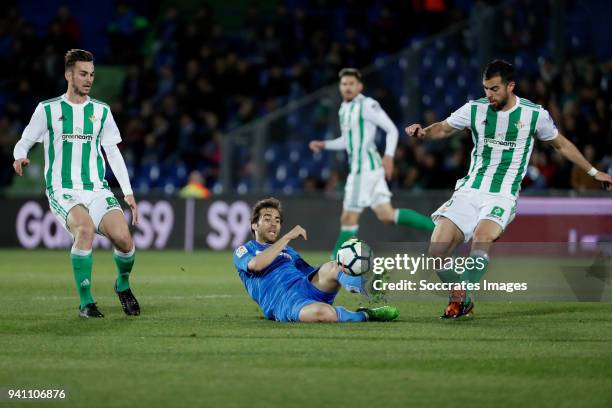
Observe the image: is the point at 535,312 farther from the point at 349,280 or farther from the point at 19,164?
the point at 19,164

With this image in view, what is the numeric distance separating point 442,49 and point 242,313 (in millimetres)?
10143

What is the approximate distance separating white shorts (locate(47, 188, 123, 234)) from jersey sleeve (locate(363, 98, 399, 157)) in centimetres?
543

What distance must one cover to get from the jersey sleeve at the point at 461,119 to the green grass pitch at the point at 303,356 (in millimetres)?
1473

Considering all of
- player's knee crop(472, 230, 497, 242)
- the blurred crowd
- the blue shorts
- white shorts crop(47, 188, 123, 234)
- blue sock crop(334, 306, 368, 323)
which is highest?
the blurred crowd

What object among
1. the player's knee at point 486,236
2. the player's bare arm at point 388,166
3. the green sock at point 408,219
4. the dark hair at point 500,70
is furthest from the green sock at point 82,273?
the green sock at point 408,219

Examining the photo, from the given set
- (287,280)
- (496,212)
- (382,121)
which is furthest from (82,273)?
(382,121)

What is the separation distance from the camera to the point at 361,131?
572 inches

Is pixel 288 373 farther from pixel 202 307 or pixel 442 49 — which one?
pixel 442 49

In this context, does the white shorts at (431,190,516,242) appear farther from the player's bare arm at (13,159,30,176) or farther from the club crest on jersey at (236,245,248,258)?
the player's bare arm at (13,159,30,176)

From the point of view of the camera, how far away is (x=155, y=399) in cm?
548

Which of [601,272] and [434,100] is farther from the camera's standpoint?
[434,100]

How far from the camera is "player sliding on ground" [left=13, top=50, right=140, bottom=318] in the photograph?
902 centimetres

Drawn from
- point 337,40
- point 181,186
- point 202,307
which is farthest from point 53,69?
point 202,307
